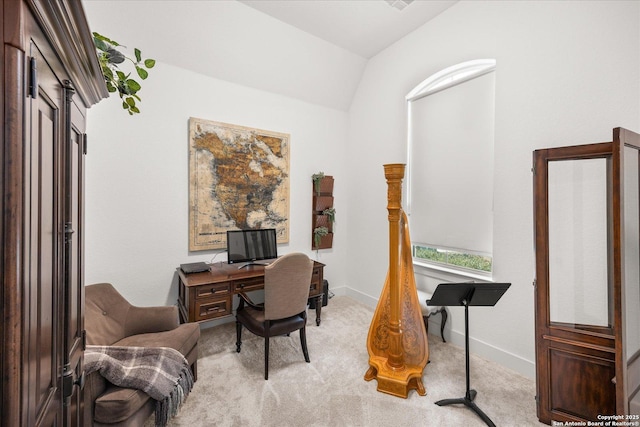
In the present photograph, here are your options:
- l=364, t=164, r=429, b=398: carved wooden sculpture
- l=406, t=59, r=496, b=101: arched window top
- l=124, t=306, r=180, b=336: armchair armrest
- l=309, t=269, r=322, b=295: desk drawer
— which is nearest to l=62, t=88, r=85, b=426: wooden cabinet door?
l=124, t=306, r=180, b=336: armchair armrest

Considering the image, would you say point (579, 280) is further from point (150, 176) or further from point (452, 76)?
point (150, 176)

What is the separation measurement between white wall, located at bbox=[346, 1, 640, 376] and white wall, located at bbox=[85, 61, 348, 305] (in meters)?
2.36

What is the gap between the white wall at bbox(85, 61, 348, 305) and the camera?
281cm

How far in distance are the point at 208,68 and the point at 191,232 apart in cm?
197

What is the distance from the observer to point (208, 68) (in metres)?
3.33


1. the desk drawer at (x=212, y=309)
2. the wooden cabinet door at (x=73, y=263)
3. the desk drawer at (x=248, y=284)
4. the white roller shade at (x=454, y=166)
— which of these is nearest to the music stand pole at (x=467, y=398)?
the white roller shade at (x=454, y=166)

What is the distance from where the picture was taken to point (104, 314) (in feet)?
A: 7.00

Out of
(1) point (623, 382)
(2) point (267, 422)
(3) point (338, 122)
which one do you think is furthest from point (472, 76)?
(2) point (267, 422)

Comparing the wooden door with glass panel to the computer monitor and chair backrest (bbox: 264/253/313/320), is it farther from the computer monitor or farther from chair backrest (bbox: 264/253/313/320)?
the computer monitor

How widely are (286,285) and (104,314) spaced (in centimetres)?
140

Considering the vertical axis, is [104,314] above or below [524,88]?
below

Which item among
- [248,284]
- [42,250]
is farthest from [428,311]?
[42,250]

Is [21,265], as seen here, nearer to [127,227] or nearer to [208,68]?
[127,227]

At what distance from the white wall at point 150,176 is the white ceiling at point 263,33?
22 cm
